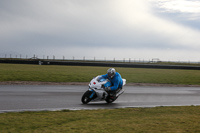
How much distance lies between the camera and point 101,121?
8117mm

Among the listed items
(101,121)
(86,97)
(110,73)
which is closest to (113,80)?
(110,73)

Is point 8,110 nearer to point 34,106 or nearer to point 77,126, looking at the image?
point 34,106

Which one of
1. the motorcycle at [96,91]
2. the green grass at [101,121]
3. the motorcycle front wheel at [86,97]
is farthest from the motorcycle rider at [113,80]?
the green grass at [101,121]

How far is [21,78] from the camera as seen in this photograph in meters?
23.2

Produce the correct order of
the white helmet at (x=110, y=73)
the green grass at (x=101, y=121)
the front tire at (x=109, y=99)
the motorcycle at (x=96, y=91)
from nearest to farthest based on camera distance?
the green grass at (x=101, y=121) → the motorcycle at (x=96, y=91) → the white helmet at (x=110, y=73) → the front tire at (x=109, y=99)

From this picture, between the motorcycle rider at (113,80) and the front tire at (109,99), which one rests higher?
the motorcycle rider at (113,80)

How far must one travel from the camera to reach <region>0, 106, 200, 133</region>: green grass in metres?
7.03

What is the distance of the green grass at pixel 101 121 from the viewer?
277 inches

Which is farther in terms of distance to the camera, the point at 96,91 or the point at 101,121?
the point at 96,91

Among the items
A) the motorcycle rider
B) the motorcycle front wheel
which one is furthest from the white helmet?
the motorcycle front wheel

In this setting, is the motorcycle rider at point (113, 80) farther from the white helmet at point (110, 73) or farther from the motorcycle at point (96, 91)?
the motorcycle at point (96, 91)

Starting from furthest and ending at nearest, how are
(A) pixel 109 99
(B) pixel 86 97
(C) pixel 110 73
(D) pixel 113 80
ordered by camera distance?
(A) pixel 109 99, (D) pixel 113 80, (C) pixel 110 73, (B) pixel 86 97

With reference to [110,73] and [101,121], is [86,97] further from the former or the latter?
[101,121]

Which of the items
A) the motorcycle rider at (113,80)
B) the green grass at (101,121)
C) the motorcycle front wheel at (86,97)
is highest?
the motorcycle rider at (113,80)
